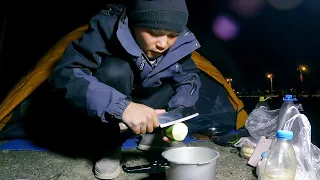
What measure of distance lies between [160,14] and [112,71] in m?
0.34

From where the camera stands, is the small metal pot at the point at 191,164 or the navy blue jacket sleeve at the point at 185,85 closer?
the small metal pot at the point at 191,164

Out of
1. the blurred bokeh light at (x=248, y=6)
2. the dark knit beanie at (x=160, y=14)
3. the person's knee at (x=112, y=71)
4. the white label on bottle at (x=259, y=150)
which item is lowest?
the white label on bottle at (x=259, y=150)

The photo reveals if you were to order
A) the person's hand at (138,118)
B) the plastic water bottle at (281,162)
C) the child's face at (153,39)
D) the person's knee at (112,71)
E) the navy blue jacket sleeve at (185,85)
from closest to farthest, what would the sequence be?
the plastic water bottle at (281,162), the person's hand at (138,118), the child's face at (153,39), the person's knee at (112,71), the navy blue jacket sleeve at (185,85)

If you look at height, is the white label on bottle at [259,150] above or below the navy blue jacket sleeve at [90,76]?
below

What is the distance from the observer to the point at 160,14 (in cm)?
117

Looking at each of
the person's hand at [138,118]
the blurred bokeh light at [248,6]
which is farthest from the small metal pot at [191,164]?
the blurred bokeh light at [248,6]

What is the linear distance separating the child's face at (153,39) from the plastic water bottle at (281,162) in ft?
1.88

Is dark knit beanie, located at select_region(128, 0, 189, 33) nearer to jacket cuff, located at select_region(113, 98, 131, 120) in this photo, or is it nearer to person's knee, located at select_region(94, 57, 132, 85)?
person's knee, located at select_region(94, 57, 132, 85)

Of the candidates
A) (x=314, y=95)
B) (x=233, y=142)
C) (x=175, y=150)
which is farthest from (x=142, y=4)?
(x=314, y=95)

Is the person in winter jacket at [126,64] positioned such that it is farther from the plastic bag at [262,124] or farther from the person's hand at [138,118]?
the plastic bag at [262,124]

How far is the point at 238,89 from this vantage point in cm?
421

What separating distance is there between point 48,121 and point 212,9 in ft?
9.78

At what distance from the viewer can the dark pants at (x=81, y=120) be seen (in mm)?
1351

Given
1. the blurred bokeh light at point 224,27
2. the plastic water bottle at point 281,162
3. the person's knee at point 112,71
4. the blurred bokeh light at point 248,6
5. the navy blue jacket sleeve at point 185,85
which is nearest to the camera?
the plastic water bottle at point 281,162
